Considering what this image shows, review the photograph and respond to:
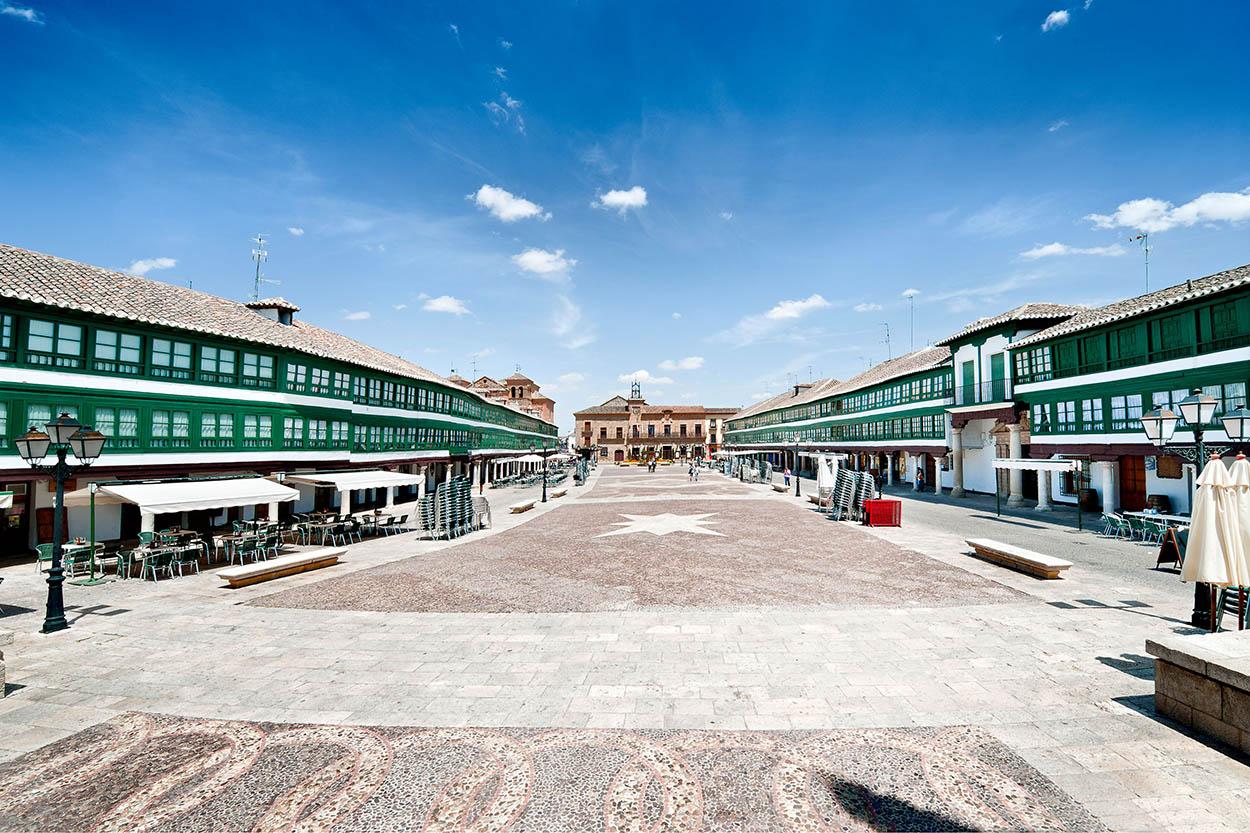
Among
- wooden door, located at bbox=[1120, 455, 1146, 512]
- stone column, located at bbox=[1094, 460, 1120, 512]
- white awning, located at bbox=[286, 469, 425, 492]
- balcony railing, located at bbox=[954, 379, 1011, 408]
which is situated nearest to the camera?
white awning, located at bbox=[286, 469, 425, 492]

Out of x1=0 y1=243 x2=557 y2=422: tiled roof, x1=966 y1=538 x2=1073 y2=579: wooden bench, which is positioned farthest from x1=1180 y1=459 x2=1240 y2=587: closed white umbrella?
x1=0 y1=243 x2=557 y2=422: tiled roof

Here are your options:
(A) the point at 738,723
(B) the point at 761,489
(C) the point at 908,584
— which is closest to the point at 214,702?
(A) the point at 738,723

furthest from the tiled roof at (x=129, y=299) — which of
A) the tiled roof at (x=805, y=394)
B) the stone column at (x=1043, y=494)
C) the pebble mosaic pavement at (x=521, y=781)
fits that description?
the tiled roof at (x=805, y=394)

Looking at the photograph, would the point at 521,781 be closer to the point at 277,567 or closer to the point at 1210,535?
the point at 1210,535

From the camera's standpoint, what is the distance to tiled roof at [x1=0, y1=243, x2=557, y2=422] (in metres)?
16.9

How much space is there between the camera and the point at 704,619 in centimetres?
988

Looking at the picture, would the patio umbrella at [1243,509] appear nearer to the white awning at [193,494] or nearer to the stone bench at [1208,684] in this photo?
the stone bench at [1208,684]

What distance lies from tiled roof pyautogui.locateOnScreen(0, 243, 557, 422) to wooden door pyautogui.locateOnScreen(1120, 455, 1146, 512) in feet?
121

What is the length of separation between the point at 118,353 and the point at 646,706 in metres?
21.6

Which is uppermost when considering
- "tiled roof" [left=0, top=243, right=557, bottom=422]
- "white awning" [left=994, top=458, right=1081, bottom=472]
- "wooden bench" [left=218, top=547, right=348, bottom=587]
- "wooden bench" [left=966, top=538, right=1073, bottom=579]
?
"tiled roof" [left=0, top=243, right=557, bottom=422]

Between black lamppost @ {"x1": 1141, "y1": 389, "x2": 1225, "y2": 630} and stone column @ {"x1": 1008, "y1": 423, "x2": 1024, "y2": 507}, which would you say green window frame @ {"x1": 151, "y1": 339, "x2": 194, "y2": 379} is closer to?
black lamppost @ {"x1": 1141, "y1": 389, "x2": 1225, "y2": 630}

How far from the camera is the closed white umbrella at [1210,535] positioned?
7.59m

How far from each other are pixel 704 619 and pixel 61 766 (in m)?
8.32

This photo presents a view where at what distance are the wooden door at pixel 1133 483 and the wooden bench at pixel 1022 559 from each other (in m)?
15.0
